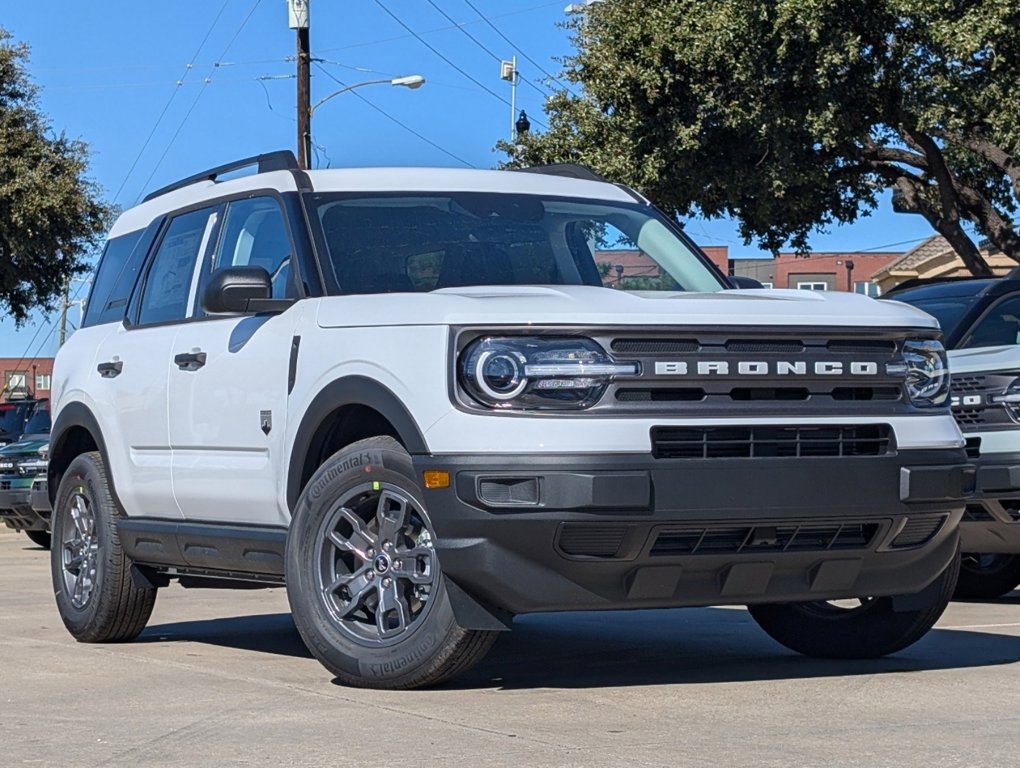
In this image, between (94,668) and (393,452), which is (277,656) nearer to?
(94,668)

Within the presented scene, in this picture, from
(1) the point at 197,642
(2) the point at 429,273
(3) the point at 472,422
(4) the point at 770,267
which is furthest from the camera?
(4) the point at 770,267

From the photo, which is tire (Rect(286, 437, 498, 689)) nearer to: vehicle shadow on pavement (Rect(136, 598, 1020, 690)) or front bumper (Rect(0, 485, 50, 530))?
vehicle shadow on pavement (Rect(136, 598, 1020, 690))

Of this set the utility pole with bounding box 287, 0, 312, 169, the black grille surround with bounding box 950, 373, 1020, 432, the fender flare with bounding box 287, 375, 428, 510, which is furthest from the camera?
the utility pole with bounding box 287, 0, 312, 169

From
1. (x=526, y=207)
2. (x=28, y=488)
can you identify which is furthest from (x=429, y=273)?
(x=28, y=488)

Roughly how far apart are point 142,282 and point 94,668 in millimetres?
1994

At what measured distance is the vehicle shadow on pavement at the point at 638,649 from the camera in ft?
22.2

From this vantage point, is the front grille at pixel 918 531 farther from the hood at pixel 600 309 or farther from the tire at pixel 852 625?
the hood at pixel 600 309

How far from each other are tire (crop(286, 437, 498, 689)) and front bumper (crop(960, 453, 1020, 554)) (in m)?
3.91

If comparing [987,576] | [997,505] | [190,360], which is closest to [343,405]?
[190,360]

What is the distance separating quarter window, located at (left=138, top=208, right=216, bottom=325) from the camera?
797 cm

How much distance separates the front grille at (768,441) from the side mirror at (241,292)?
5.93ft

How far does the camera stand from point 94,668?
7.29 m

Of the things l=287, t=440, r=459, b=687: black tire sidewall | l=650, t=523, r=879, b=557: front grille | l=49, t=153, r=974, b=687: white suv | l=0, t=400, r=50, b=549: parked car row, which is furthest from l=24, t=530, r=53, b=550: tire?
l=650, t=523, r=879, b=557: front grille

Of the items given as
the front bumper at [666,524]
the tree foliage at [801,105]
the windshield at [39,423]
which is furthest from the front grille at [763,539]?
the tree foliage at [801,105]
